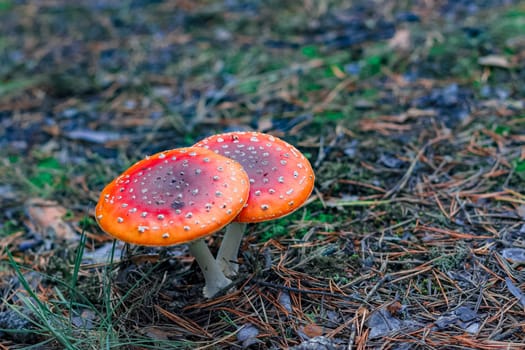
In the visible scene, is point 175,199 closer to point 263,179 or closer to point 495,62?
point 263,179

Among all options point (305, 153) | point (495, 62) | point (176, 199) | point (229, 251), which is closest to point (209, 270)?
point (229, 251)

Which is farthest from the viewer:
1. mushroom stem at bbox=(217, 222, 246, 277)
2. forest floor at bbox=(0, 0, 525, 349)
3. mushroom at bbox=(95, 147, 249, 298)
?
mushroom stem at bbox=(217, 222, 246, 277)

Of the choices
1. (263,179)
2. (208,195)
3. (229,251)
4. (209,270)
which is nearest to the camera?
(208,195)

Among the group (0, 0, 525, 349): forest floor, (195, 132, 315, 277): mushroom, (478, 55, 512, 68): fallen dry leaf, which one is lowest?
(0, 0, 525, 349): forest floor

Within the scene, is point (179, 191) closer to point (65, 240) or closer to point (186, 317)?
point (186, 317)

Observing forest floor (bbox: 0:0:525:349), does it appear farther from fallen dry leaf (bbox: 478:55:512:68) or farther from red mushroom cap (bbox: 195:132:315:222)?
red mushroom cap (bbox: 195:132:315:222)

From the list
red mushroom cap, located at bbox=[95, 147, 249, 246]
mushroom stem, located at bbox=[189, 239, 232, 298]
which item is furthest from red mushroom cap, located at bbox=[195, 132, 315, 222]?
mushroom stem, located at bbox=[189, 239, 232, 298]
